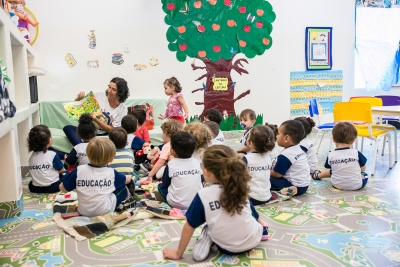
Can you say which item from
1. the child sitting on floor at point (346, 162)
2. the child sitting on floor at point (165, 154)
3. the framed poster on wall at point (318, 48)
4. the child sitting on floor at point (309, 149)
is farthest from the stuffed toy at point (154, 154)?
the framed poster on wall at point (318, 48)

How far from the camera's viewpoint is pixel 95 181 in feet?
8.60

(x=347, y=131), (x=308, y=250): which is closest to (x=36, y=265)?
(x=308, y=250)

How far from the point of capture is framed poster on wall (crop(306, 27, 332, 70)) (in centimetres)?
735

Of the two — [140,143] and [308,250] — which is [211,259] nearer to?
[308,250]

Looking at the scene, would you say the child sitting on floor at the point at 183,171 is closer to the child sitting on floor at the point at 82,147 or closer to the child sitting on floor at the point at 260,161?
the child sitting on floor at the point at 260,161

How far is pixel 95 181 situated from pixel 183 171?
64 centimetres

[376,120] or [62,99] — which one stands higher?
[62,99]

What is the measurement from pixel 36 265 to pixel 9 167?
111 centimetres

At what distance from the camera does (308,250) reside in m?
2.20

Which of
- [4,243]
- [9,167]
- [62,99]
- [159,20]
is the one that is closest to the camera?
[4,243]

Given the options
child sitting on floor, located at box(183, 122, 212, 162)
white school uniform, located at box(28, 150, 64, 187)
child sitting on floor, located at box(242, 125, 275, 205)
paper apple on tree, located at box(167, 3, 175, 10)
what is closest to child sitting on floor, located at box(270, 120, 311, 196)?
child sitting on floor, located at box(242, 125, 275, 205)

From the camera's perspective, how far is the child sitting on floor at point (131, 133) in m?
3.97

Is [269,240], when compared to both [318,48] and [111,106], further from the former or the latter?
[318,48]

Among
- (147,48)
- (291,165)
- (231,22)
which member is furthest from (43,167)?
(231,22)
